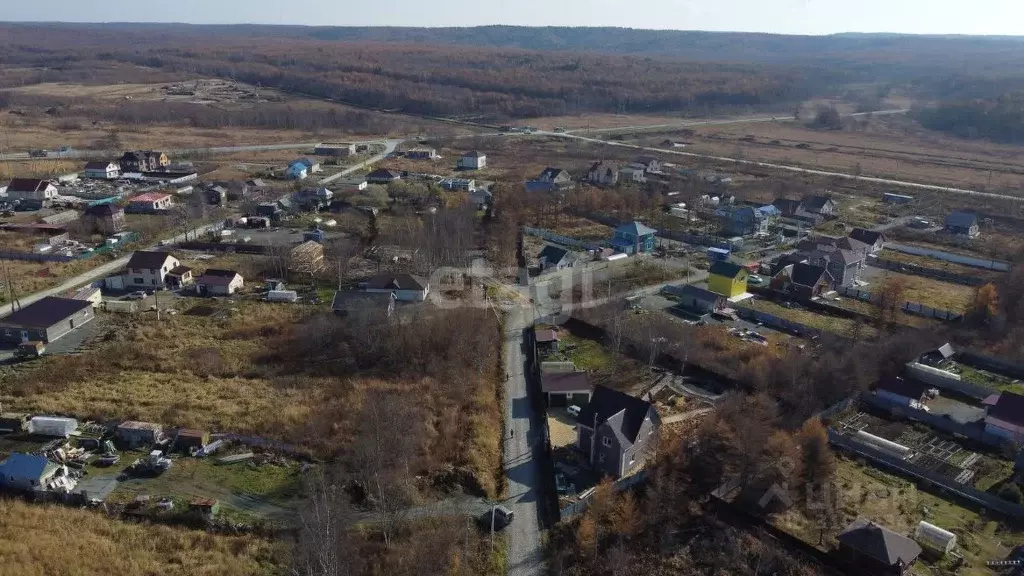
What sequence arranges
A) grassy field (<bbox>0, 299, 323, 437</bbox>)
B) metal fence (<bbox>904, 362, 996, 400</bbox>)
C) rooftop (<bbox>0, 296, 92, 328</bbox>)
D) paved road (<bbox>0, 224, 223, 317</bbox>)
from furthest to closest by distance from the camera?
paved road (<bbox>0, 224, 223, 317</bbox>) < rooftop (<bbox>0, 296, 92, 328</bbox>) < metal fence (<bbox>904, 362, 996, 400</bbox>) < grassy field (<bbox>0, 299, 323, 437</bbox>)

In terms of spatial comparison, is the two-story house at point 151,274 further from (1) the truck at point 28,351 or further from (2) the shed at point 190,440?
(2) the shed at point 190,440

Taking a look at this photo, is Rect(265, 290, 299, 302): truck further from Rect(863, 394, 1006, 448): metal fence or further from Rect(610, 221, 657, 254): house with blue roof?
Rect(863, 394, 1006, 448): metal fence

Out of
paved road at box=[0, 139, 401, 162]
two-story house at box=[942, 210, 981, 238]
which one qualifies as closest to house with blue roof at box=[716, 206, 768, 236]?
two-story house at box=[942, 210, 981, 238]

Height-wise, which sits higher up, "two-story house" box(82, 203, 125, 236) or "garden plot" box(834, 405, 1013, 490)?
"two-story house" box(82, 203, 125, 236)

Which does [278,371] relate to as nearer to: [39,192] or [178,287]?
[178,287]

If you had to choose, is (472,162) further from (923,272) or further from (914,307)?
(914,307)

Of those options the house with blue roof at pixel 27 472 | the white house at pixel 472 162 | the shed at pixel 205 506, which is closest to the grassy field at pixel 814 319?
the shed at pixel 205 506

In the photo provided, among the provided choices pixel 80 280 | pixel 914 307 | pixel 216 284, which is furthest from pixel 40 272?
pixel 914 307
